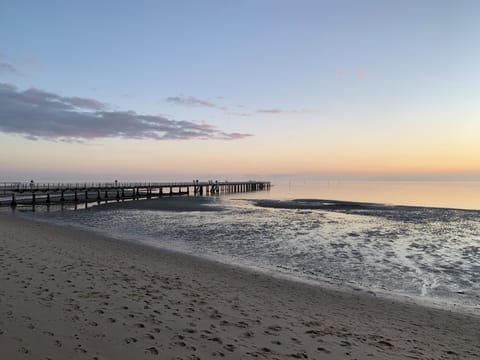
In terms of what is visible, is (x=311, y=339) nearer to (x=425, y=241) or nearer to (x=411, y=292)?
(x=411, y=292)

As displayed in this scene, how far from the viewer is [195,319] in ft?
22.9

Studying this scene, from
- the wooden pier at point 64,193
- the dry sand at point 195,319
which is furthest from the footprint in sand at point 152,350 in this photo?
the wooden pier at point 64,193

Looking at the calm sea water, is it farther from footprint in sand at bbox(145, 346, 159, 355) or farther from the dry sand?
footprint in sand at bbox(145, 346, 159, 355)

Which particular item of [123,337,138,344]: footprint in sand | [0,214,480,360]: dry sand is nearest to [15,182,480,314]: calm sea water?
[0,214,480,360]: dry sand

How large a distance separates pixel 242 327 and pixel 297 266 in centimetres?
765

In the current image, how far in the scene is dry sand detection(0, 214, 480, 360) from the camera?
214 inches

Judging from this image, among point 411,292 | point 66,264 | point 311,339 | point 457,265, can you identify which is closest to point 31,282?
point 66,264

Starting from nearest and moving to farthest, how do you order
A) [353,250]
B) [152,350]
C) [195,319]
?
[152,350]
[195,319]
[353,250]

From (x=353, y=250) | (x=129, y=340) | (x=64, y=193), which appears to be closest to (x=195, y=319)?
(x=129, y=340)

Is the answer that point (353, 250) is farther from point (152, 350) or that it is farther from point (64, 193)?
point (64, 193)

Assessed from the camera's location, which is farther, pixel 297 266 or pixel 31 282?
pixel 297 266

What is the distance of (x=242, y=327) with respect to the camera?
673 centimetres

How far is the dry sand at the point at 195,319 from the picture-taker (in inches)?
214

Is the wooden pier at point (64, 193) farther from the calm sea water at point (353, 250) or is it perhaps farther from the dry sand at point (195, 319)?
the dry sand at point (195, 319)
